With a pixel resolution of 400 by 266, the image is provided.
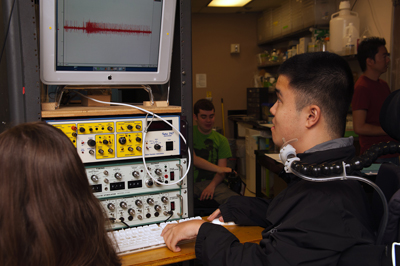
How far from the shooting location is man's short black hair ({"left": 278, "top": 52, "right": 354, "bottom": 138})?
1137 mm

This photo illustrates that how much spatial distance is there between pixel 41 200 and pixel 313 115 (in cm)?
86

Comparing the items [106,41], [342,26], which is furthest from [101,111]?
[342,26]

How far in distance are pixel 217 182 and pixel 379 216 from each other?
5.80 ft

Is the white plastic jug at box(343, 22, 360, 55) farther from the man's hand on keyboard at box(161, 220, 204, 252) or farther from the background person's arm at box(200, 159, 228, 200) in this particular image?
the man's hand on keyboard at box(161, 220, 204, 252)

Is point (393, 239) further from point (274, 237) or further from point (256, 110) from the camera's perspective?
point (256, 110)

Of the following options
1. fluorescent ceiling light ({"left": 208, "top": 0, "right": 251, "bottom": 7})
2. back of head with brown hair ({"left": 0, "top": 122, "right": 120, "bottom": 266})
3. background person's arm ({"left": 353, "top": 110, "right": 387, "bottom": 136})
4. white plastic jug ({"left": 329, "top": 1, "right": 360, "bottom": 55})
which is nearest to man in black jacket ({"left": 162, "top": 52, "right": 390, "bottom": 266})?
back of head with brown hair ({"left": 0, "top": 122, "right": 120, "bottom": 266})

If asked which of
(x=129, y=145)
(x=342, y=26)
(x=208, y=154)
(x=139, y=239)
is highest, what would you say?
(x=342, y=26)

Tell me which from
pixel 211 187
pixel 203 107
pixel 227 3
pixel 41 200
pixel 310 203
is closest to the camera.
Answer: pixel 41 200

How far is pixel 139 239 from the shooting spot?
4.26ft

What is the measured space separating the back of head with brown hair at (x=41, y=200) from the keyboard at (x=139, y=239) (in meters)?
0.47

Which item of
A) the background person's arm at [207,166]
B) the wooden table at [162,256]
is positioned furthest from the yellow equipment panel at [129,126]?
the background person's arm at [207,166]

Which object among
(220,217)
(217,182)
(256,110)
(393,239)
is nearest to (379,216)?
(393,239)

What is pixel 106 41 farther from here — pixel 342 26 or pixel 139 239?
pixel 342 26

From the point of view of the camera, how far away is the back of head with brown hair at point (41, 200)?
67 centimetres
